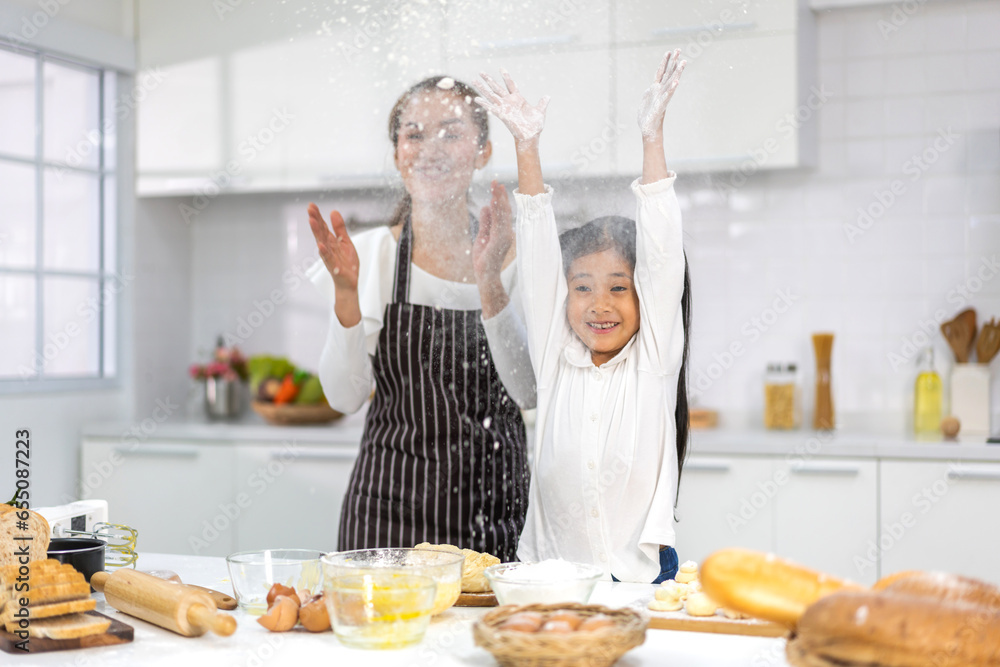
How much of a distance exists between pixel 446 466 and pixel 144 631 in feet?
2.22

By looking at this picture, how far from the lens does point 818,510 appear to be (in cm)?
219

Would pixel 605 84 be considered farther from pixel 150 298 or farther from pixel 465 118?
pixel 150 298

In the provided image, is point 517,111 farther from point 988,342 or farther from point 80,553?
point 988,342

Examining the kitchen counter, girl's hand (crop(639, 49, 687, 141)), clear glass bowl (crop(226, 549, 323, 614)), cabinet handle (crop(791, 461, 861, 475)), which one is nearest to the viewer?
the kitchen counter

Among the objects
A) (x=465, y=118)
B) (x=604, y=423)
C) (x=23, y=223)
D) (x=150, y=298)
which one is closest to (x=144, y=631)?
(x=604, y=423)

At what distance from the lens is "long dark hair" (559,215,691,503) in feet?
4.55

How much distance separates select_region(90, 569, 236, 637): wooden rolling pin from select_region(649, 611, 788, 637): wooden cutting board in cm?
41

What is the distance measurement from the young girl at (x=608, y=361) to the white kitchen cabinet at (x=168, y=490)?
1.45 metres

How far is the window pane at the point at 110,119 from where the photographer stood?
9.22ft

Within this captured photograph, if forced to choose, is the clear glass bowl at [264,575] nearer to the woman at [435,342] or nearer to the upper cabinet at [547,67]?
the woman at [435,342]

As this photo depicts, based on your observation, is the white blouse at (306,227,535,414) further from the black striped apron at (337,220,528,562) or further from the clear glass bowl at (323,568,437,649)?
the clear glass bowl at (323,568,437,649)

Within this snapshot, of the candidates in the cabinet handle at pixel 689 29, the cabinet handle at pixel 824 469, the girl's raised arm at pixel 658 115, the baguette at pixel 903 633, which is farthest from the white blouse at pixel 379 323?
the cabinet handle at pixel 824 469

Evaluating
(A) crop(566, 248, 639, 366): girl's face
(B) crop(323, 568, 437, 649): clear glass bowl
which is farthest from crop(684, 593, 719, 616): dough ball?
(A) crop(566, 248, 639, 366): girl's face

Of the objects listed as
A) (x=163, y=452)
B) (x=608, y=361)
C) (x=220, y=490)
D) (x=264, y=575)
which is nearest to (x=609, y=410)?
(x=608, y=361)
